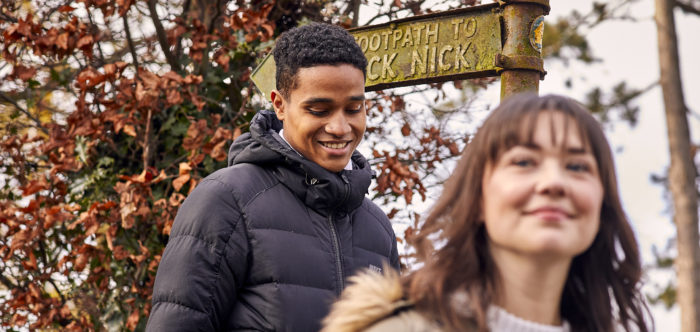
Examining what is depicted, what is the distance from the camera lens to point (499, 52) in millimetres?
2605

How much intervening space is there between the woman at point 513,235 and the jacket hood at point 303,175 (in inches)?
30.2

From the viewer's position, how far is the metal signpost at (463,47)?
257 centimetres

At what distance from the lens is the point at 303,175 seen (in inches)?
85.7

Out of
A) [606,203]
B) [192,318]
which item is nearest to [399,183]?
[192,318]

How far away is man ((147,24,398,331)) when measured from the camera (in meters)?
1.97

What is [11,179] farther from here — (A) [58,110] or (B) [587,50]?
(B) [587,50]

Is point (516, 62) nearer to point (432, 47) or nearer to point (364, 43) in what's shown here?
point (432, 47)

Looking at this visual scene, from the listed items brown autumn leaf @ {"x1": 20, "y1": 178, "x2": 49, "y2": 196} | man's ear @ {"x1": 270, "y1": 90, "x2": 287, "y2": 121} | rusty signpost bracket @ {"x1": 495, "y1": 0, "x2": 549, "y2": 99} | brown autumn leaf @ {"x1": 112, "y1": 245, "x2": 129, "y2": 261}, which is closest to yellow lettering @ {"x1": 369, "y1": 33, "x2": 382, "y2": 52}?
rusty signpost bracket @ {"x1": 495, "y1": 0, "x2": 549, "y2": 99}

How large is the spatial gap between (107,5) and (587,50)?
1100 cm

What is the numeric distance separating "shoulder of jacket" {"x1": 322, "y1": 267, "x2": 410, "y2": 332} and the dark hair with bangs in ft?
0.11

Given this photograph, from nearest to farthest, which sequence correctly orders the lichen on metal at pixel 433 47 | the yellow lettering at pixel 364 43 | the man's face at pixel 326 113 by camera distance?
the man's face at pixel 326 113
the lichen on metal at pixel 433 47
the yellow lettering at pixel 364 43

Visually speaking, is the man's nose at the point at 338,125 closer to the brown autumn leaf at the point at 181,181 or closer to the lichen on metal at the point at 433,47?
the lichen on metal at the point at 433,47

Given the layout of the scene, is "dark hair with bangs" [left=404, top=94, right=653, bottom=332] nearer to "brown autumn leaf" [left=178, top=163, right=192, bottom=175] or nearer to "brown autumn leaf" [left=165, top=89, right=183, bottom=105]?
"brown autumn leaf" [left=178, top=163, right=192, bottom=175]

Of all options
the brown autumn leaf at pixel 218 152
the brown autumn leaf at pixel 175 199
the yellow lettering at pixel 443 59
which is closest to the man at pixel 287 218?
the yellow lettering at pixel 443 59
